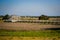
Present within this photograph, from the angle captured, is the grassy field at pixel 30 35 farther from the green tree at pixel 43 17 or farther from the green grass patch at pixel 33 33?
the green tree at pixel 43 17

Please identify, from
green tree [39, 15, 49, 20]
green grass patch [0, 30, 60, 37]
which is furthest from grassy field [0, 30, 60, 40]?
green tree [39, 15, 49, 20]

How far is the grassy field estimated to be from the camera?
2.88m

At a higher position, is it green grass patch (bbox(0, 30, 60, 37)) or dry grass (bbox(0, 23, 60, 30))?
dry grass (bbox(0, 23, 60, 30))

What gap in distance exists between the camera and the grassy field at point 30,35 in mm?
2885

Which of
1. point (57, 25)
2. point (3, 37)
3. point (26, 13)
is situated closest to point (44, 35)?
point (57, 25)

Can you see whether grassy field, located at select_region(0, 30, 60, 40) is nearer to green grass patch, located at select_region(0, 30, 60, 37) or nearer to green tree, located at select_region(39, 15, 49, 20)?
green grass patch, located at select_region(0, 30, 60, 37)

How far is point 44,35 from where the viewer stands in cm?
290

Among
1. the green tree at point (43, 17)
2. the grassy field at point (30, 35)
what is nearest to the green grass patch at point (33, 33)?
the grassy field at point (30, 35)

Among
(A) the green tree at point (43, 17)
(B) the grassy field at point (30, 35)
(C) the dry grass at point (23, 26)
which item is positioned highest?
(A) the green tree at point (43, 17)

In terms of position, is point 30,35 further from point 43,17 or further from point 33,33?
point 43,17

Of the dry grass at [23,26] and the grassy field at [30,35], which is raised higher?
the dry grass at [23,26]

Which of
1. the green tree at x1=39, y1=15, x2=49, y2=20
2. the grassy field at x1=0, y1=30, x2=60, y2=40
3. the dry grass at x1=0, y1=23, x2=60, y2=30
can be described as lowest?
the grassy field at x1=0, y1=30, x2=60, y2=40

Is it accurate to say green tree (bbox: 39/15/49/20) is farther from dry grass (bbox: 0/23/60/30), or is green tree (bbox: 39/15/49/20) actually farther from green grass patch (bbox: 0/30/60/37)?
green grass patch (bbox: 0/30/60/37)

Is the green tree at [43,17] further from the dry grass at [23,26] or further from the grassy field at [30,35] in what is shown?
the grassy field at [30,35]
